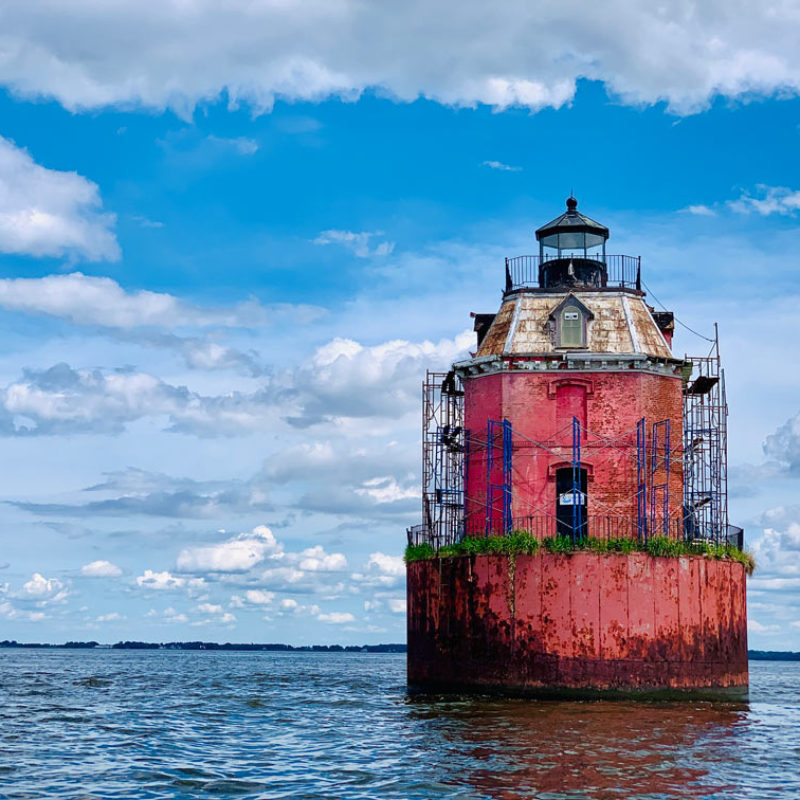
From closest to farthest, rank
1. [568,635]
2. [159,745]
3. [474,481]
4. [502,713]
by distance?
[159,745]
[502,713]
[568,635]
[474,481]

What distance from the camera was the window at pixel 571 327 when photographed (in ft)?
139

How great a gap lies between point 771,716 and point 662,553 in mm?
5980

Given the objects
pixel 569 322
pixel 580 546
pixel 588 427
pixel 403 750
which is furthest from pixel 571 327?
pixel 403 750

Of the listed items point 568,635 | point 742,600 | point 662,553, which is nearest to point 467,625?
point 568,635

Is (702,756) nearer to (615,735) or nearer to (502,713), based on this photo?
(615,735)

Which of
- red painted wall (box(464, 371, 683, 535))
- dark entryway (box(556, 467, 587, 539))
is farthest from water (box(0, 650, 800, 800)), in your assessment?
red painted wall (box(464, 371, 683, 535))

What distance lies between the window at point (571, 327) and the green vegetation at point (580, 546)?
24.8ft

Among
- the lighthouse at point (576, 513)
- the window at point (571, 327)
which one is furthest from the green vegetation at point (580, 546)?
the window at point (571, 327)

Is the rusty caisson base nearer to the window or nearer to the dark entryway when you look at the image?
the dark entryway

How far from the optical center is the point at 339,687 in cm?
5375

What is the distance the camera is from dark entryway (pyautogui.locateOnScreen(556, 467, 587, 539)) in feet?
134

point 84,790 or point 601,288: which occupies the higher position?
point 601,288

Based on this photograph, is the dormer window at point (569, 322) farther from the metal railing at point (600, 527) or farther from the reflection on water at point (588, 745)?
the reflection on water at point (588, 745)

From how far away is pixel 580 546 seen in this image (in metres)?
37.5
